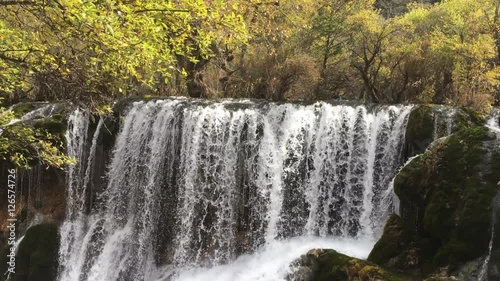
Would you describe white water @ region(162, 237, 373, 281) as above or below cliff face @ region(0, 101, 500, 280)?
below

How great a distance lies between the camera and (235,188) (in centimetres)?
1027

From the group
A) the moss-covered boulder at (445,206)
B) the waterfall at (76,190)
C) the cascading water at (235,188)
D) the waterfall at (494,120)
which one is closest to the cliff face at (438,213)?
the moss-covered boulder at (445,206)

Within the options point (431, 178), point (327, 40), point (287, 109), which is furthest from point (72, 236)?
point (327, 40)

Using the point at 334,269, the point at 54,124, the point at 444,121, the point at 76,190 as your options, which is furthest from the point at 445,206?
the point at 54,124

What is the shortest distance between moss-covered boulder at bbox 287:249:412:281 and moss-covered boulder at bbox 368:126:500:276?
0.61 m

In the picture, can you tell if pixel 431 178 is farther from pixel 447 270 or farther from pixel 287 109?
pixel 287 109

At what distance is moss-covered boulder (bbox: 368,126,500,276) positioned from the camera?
6.25 metres

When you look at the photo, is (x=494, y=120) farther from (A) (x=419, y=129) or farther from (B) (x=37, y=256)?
(B) (x=37, y=256)

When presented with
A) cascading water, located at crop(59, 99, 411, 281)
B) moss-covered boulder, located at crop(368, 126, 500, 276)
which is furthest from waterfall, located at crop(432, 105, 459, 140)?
moss-covered boulder, located at crop(368, 126, 500, 276)

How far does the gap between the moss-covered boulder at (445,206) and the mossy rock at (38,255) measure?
8520 millimetres

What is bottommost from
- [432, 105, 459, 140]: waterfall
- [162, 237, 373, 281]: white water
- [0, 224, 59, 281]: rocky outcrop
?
[0, 224, 59, 281]: rocky outcrop

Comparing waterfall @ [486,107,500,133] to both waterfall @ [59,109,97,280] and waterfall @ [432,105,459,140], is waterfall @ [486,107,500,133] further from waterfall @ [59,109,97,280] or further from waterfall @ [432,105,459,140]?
waterfall @ [59,109,97,280]

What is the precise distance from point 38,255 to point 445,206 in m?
10.2

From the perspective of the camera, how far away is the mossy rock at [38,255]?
11.1 m
